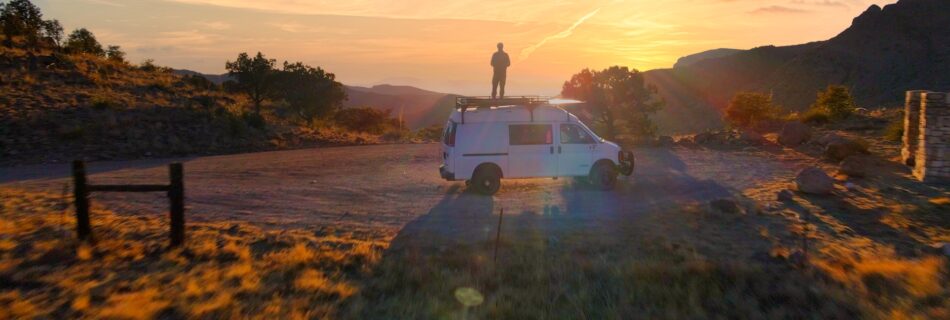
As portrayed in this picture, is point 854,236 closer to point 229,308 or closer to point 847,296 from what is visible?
point 847,296

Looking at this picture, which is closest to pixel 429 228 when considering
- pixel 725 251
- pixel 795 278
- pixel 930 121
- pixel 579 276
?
pixel 579 276

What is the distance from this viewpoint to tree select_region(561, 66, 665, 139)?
3562cm

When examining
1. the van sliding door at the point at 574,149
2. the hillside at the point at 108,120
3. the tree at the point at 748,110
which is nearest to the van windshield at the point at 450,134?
the van sliding door at the point at 574,149

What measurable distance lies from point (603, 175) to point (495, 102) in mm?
3228

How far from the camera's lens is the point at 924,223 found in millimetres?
11352

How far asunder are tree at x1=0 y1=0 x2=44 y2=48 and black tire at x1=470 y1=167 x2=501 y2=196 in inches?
1395

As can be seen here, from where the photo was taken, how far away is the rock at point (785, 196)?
13458 mm

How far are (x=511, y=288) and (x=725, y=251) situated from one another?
4.13 meters

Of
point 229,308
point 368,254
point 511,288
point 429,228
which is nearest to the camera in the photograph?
point 229,308

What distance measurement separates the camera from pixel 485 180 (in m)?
14.3

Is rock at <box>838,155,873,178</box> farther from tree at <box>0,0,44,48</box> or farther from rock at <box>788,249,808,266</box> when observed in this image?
tree at <box>0,0,44,48</box>

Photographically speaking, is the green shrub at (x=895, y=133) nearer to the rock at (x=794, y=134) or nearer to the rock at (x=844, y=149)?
the rock at (x=794, y=134)

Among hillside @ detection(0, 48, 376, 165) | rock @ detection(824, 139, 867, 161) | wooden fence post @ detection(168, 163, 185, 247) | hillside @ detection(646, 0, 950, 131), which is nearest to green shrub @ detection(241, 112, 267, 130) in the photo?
hillside @ detection(0, 48, 376, 165)

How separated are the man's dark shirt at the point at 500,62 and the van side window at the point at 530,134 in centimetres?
302
